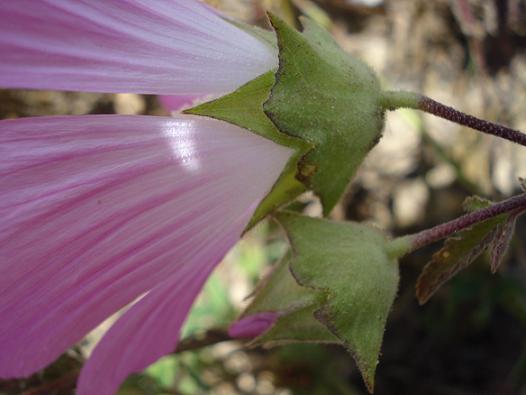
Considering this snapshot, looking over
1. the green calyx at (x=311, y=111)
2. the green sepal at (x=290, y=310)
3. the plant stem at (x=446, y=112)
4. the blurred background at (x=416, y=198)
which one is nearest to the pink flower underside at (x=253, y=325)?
the green sepal at (x=290, y=310)

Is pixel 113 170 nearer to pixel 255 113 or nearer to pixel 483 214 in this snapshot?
pixel 255 113

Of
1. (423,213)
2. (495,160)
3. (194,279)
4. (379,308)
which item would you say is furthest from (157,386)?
(495,160)

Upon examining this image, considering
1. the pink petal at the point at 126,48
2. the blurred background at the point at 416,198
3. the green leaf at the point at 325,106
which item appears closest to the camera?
the pink petal at the point at 126,48

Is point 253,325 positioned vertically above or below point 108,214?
below

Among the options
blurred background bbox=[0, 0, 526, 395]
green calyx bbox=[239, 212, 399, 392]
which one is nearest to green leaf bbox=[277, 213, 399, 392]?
green calyx bbox=[239, 212, 399, 392]

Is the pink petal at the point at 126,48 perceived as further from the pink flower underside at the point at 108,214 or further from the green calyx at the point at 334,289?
the green calyx at the point at 334,289

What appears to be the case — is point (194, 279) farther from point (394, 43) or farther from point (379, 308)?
point (394, 43)

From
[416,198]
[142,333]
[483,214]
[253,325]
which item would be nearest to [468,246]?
[483,214]
